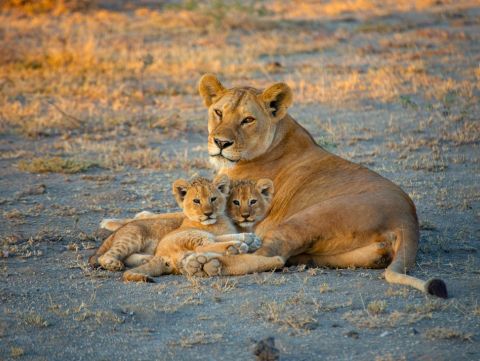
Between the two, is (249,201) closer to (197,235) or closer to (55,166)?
(197,235)

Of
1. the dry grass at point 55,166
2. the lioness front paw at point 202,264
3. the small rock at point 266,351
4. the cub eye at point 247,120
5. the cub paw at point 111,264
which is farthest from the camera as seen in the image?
the dry grass at point 55,166

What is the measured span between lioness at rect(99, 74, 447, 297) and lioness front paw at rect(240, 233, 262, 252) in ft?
0.26

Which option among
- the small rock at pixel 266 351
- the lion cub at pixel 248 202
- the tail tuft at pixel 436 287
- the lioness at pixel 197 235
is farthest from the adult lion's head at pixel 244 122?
the small rock at pixel 266 351

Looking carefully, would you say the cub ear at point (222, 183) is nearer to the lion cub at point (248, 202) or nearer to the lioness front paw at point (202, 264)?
the lion cub at point (248, 202)

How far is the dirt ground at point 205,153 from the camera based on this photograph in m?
5.06

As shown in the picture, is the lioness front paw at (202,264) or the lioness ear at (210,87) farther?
the lioness ear at (210,87)

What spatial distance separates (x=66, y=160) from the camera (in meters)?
10.4

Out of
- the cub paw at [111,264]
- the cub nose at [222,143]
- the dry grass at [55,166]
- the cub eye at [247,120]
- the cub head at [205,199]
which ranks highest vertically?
the cub eye at [247,120]

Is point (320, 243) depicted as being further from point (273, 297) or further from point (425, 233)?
point (425, 233)

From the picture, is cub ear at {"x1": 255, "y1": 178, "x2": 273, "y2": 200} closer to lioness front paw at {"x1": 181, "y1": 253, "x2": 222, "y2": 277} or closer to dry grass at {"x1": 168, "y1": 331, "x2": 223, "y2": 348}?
lioness front paw at {"x1": 181, "y1": 253, "x2": 222, "y2": 277}

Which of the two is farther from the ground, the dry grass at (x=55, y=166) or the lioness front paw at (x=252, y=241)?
the lioness front paw at (x=252, y=241)

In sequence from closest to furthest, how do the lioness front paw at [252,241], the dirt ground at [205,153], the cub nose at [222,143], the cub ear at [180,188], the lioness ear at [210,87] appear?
1. the dirt ground at [205,153]
2. the lioness front paw at [252,241]
3. the cub ear at [180,188]
4. the cub nose at [222,143]
5. the lioness ear at [210,87]

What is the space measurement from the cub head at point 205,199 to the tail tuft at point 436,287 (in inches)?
72.4

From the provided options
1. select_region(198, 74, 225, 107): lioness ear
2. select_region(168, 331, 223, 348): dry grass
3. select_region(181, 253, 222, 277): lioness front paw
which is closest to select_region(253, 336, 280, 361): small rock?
select_region(168, 331, 223, 348): dry grass
